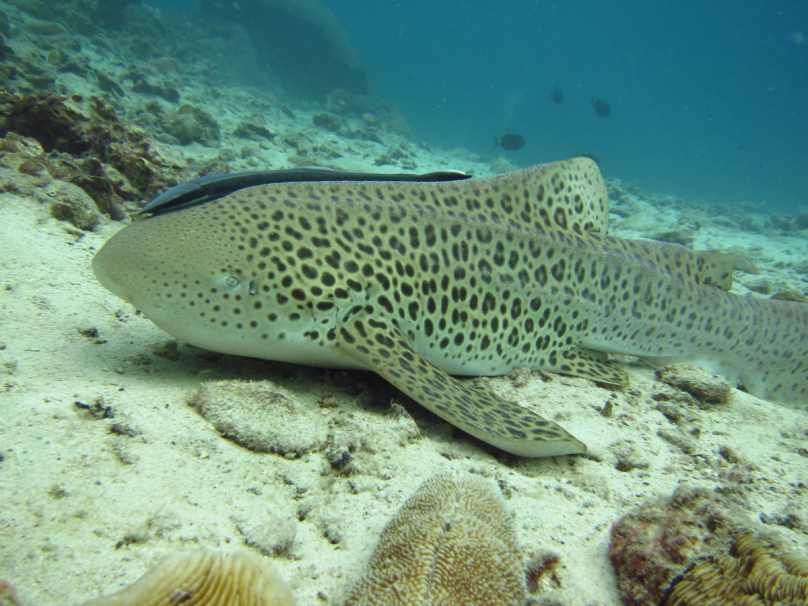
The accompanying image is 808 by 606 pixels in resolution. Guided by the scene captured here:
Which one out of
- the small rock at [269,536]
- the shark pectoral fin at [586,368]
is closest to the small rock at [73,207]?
the small rock at [269,536]

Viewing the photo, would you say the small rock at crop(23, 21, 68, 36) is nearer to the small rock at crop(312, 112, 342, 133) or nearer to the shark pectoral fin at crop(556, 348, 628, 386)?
the small rock at crop(312, 112, 342, 133)

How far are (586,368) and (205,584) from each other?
13.8ft

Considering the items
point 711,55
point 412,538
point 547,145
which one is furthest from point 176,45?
point 711,55

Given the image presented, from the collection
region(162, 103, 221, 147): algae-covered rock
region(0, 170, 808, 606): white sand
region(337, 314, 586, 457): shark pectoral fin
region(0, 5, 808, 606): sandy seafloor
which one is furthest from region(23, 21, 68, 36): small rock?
region(337, 314, 586, 457): shark pectoral fin

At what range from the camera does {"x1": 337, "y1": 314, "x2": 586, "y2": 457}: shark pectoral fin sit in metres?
2.85

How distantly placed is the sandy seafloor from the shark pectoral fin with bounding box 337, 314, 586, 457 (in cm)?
21

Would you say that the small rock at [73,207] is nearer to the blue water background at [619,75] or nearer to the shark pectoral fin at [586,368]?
the shark pectoral fin at [586,368]

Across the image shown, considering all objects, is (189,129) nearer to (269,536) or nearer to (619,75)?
(269,536)

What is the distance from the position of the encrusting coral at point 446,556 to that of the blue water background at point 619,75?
77.8 metres

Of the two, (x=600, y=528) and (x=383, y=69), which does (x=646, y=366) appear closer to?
(x=600, y=528)

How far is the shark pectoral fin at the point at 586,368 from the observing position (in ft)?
14.5

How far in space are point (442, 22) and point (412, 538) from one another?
20943 cm

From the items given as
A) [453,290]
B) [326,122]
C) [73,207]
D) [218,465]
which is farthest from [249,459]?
[326,122]

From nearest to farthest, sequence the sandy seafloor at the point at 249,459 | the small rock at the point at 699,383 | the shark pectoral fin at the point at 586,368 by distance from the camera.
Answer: the sandy seafloor at the point at 249,459 → the small rock at the point at 699,383 → the shark pectoral fin at the point at 586,368
